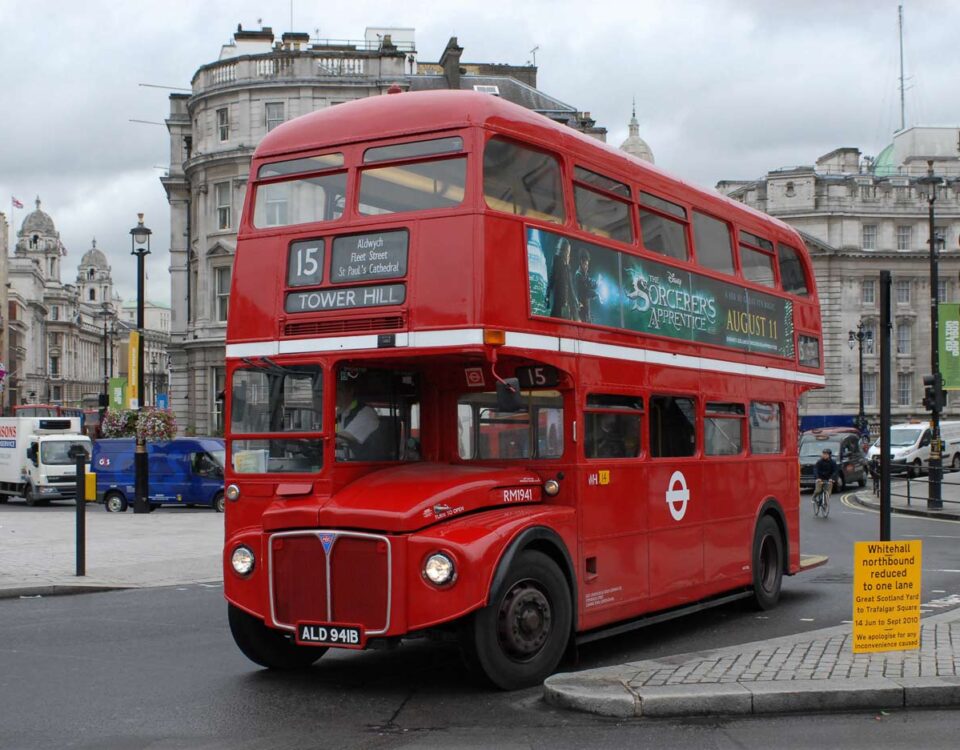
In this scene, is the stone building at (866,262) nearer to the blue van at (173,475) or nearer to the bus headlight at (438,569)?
the blue van at (173,475)

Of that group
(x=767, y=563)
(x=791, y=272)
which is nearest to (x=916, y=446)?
(x=791, y=272)

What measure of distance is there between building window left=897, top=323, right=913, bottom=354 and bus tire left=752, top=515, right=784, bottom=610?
7644 cm

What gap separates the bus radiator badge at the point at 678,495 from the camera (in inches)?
450

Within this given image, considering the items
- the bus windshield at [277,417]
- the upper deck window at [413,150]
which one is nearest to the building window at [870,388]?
the upper deck window at [413,150]

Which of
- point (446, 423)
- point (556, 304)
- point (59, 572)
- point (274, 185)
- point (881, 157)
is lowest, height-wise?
point (59, 572)

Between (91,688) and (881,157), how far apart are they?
102779 millimetres

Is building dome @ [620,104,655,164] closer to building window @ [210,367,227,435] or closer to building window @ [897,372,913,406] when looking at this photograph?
building window @ [897,372,913,406]

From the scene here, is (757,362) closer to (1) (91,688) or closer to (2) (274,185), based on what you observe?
(2) (274,185)

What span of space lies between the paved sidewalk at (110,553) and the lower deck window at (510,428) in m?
7.38

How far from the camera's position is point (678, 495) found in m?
11.6

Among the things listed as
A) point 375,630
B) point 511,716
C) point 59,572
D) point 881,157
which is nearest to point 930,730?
point 511,716

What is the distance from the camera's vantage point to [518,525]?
8.87 m

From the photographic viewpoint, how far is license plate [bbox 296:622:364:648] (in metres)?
8.45

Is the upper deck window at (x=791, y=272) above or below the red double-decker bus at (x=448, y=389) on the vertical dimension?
above
